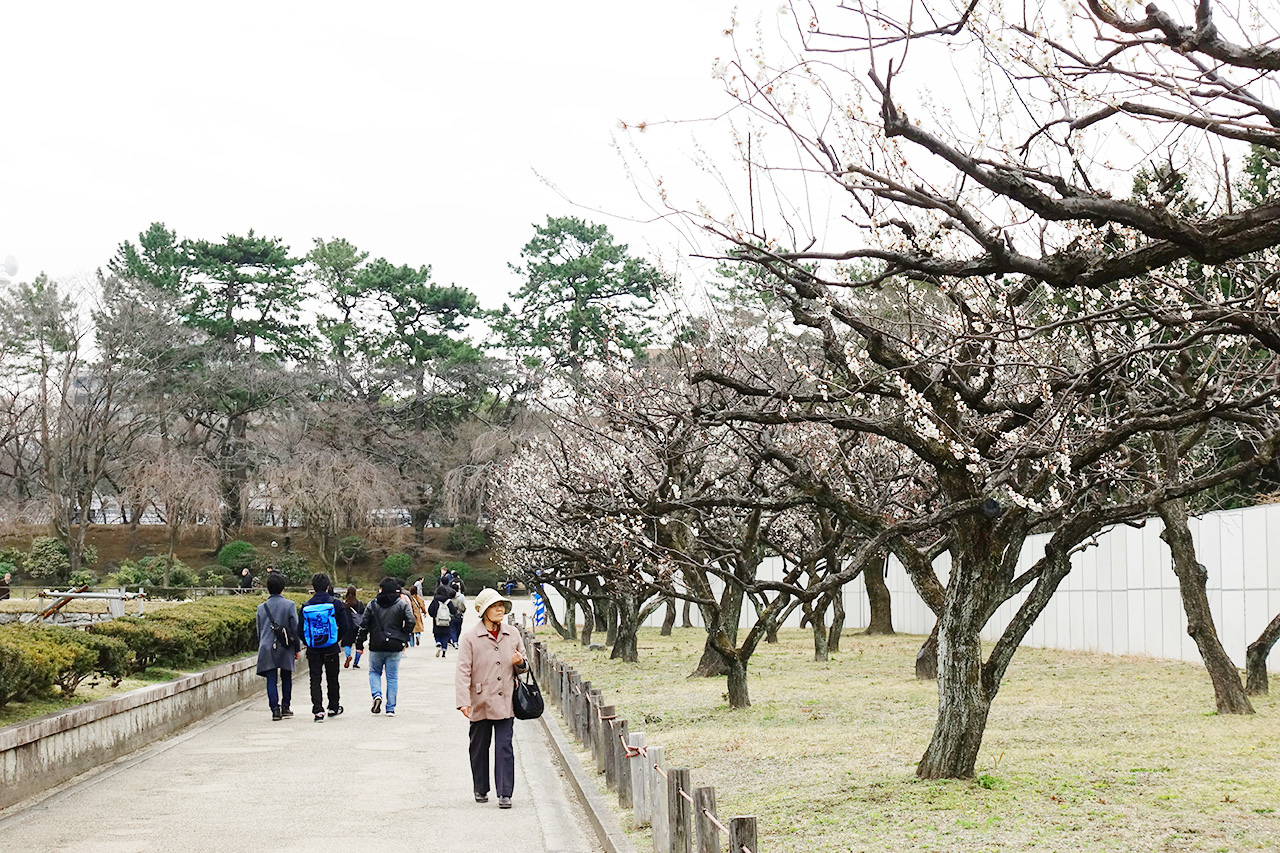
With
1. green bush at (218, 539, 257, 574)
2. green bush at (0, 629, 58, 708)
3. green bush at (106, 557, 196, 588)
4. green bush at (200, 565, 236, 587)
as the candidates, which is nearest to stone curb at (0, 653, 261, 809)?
green bush at (0, 629, 58, 708)

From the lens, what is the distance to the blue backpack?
52.2ft

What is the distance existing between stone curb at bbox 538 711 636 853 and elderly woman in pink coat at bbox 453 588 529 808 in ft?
2.25

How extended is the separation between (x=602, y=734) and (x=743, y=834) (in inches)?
210

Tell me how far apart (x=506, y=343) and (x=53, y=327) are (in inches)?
732

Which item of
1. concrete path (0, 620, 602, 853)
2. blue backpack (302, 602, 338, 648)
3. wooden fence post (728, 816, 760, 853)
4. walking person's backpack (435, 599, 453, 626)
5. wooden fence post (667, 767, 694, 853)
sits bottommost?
concrete path (0, 620, 602, 853)

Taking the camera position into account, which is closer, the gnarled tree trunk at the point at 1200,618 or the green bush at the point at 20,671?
the green bush at the point at 20,671

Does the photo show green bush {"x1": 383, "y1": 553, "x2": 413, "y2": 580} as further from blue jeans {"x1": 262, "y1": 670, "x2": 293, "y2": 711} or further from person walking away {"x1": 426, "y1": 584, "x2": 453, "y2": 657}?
blue jeans {"x1": 262, "y1": 670, "x2": 293, "y2": 711}

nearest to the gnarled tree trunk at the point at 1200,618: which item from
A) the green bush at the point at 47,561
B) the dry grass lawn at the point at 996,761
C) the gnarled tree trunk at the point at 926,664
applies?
the dry grass lawn at the point at 996,761

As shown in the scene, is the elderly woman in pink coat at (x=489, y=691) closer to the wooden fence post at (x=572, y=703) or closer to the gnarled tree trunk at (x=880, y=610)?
the wooden fence post at (x=572, y=703)

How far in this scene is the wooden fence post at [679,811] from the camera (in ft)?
23.0

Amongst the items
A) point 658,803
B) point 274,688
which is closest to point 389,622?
point 274,688

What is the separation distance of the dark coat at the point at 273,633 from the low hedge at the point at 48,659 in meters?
2.01

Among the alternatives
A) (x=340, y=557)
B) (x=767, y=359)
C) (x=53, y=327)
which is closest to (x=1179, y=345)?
(x=767, y=359)

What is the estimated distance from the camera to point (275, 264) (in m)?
63.2
